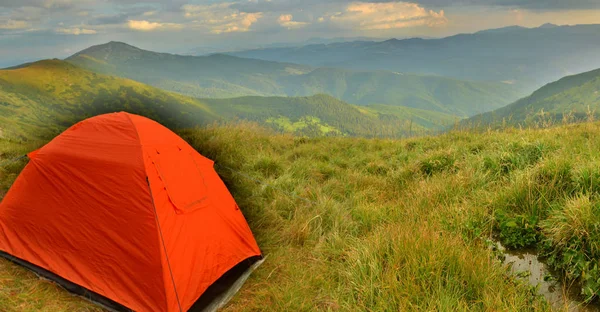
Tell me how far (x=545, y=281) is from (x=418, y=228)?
139cm

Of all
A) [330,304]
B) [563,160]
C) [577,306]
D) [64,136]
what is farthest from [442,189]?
[64,136]

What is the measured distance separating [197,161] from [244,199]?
1565mm

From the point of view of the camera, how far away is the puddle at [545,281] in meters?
2.97

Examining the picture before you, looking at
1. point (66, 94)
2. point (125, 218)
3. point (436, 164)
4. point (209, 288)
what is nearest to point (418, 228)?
point (209, 288)

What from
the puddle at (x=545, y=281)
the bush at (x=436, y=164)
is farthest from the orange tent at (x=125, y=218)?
the bush at (x=436, y=164)

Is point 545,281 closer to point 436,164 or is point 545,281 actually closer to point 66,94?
point 436,164

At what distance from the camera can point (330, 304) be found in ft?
A: 11.3

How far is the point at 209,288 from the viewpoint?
4.83 metres

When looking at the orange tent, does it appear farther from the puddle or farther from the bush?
the bush

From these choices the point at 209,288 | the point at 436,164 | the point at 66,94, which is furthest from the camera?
the point at 66,94

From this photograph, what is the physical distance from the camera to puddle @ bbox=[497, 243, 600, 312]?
2973 mm

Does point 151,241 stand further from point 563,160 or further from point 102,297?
point 563,160

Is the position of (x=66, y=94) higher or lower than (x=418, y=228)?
higher

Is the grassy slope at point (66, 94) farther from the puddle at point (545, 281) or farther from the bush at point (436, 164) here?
the puddle at point (545, 281)
